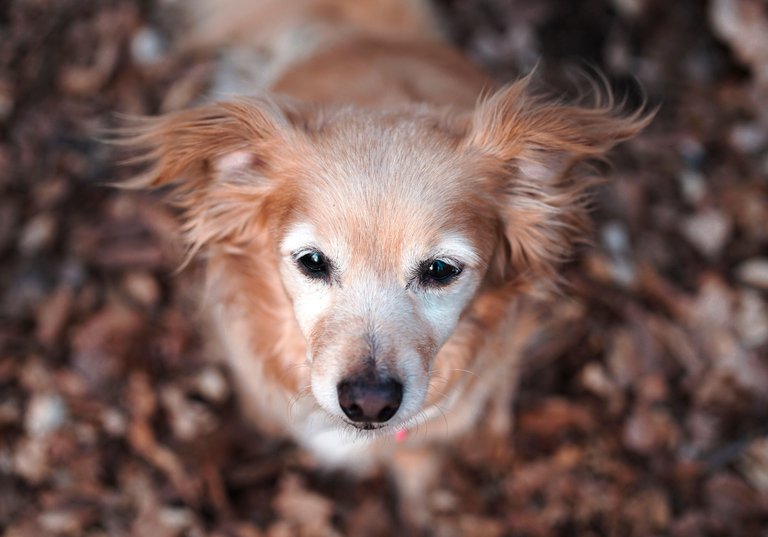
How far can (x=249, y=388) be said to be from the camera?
312cm

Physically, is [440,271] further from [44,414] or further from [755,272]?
[755,272]

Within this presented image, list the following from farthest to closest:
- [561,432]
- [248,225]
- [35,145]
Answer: [35,145]
[561,432]
[248,225]

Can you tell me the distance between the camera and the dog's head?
2.16 metres

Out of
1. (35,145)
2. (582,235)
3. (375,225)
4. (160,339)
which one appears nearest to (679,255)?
(582,235)

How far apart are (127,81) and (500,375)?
2658mm

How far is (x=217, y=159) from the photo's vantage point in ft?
8.01

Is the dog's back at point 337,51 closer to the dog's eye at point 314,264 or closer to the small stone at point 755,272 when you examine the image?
the dog's eye at point 314,264

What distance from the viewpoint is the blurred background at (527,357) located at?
315 cm

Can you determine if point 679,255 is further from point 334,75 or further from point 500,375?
point 334,75

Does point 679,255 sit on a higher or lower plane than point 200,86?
lower

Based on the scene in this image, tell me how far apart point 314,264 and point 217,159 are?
1.74 feet

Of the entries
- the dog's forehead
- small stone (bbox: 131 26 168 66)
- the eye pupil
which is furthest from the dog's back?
the eye pupil

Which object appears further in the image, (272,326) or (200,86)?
(200,86)

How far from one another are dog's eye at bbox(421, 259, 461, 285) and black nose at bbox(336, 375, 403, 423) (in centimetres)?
37
